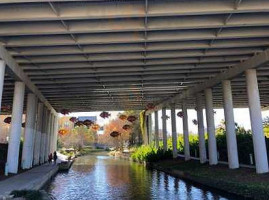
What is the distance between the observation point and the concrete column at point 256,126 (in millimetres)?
19484

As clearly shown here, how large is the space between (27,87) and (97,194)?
1438 centimetres

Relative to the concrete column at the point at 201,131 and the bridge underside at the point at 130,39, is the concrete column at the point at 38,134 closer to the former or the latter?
the bridge underside at the point at 130,39

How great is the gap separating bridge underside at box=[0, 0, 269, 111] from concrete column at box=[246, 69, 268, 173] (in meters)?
1.26

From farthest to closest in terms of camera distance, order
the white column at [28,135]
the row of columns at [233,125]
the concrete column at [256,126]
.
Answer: the white column at [28,135], the row of columns at [233,125], the concrete column at [256,126]

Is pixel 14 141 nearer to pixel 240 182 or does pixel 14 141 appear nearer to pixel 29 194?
pixel 29 194

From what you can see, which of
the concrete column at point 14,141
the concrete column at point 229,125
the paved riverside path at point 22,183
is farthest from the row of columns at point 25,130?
the concrete column at point 229,125

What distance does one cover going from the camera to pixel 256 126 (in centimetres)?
2005

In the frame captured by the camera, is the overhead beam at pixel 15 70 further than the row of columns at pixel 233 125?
No

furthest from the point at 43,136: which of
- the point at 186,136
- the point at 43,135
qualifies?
the point at 186,136

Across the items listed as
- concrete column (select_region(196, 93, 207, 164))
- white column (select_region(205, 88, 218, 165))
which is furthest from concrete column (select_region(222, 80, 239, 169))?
concrete column (select_region(196, 93, 207, 164))

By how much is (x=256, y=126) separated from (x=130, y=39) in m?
11.1

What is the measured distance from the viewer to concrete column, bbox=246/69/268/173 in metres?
19.5

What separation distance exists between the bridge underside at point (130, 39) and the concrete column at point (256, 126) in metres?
1.26

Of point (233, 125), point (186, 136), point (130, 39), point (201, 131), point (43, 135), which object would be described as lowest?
point (186, 136)
